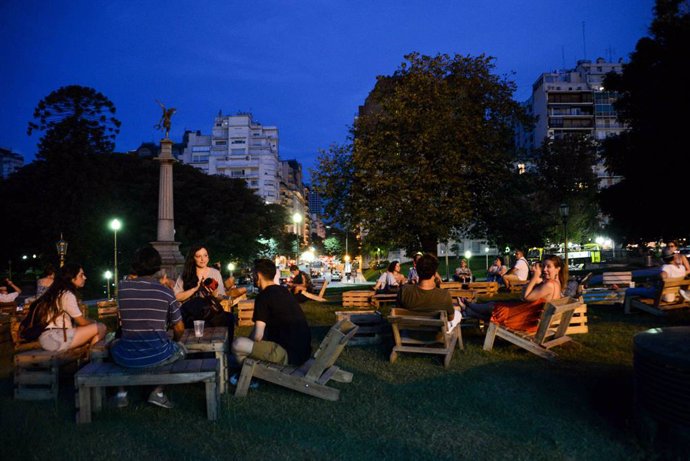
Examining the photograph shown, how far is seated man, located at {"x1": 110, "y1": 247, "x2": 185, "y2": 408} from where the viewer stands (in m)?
5.19

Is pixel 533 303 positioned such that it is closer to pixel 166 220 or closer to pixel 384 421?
pixel 384 421

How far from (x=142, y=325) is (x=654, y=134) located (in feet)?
68.2

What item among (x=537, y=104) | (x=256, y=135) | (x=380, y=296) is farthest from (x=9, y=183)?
(x=537, y=104)

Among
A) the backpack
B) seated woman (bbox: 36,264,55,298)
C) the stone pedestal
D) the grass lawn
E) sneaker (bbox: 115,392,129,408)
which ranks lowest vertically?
the grass lawn

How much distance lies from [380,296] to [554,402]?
9079 mm

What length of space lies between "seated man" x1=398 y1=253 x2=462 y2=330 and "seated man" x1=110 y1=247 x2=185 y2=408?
354cm

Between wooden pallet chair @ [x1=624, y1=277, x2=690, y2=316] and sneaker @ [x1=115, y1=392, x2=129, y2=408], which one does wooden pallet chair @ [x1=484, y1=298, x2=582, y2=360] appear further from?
sneaker @ [x1=115, y1=392, x2=129, y2=408]

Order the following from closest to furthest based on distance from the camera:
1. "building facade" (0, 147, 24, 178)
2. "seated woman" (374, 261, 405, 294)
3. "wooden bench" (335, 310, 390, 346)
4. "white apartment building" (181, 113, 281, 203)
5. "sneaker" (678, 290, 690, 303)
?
"wooden bench" (335, 310, 390, 346) < "sneaker" (678, 290, 690, 303) < "seated woman" (374, 261, 405, 294) < "white apartment building" (181, 113, 281, 203) < "building facade" (0, 147, 24, 178)

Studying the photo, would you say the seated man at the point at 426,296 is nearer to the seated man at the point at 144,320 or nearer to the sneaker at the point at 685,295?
the seated man at the point at 144,320

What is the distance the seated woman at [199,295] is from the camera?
7344 millimetres

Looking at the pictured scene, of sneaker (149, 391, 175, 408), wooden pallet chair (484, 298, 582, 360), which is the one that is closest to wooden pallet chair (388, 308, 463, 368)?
wooden pallet chair (484, 298, 582, 360)

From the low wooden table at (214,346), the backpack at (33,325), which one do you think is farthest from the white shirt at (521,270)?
the backpack at (33,325)

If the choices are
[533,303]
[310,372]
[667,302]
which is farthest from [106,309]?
[667,302]

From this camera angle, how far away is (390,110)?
20.4 meters
